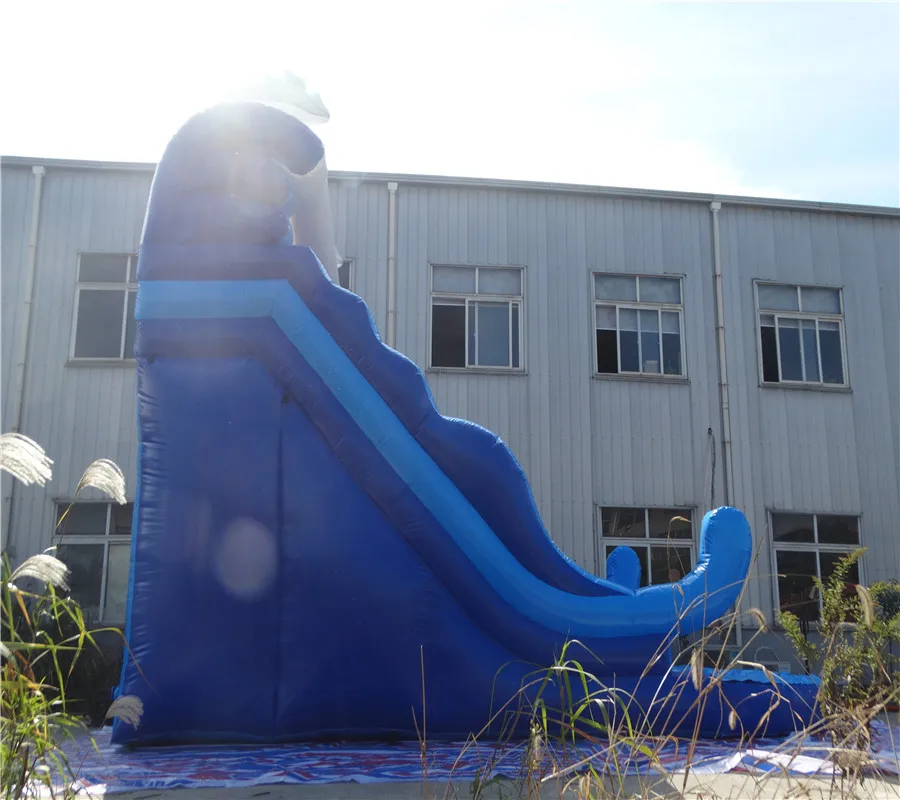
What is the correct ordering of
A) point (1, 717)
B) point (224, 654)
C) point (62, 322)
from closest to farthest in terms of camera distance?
point (1, 717), point (224, 654), point (62, 322)

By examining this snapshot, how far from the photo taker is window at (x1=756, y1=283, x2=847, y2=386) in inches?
434

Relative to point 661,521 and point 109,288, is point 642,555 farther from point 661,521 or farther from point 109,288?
point 109,288

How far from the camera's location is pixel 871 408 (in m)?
11.0

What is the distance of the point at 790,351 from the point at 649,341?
1.77 m

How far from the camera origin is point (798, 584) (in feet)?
34.4

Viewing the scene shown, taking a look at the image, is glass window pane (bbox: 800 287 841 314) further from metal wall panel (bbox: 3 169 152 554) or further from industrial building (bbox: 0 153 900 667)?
metal wall panel (bbox: 3 169 152 554)

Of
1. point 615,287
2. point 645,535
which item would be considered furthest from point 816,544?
point 615,287

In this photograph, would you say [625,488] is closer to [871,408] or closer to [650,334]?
[650,334]

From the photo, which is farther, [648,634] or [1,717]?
[648,634]

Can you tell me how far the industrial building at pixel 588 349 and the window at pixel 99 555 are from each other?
24mm

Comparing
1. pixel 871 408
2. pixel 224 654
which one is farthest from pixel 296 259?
pixel 871 408

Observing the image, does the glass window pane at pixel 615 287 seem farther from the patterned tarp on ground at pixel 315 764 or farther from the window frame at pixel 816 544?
the patterned tarp on ground at pixel 315 764

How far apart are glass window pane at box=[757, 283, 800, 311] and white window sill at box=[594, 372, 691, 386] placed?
1.44m

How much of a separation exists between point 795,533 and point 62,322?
28.1ft
